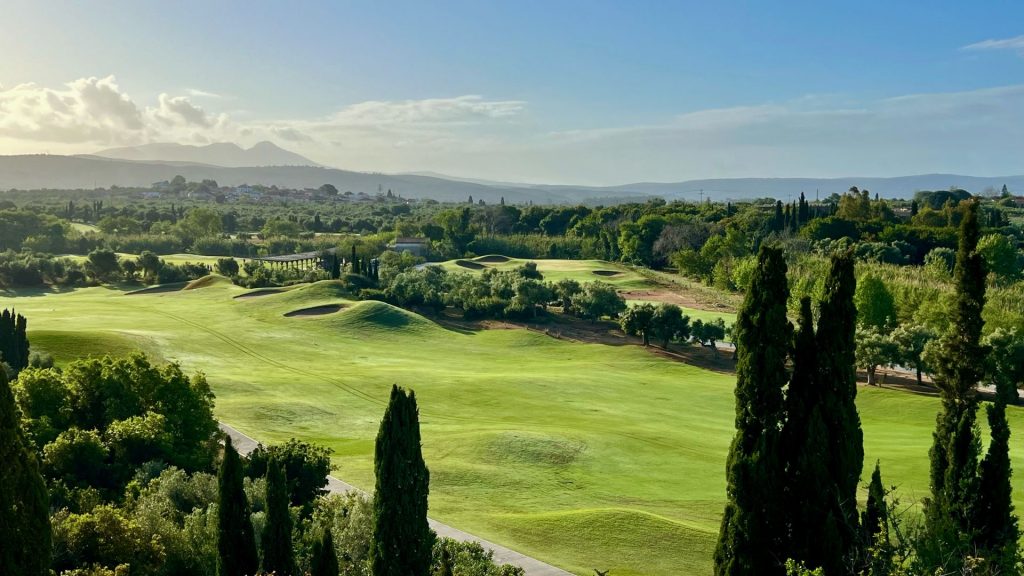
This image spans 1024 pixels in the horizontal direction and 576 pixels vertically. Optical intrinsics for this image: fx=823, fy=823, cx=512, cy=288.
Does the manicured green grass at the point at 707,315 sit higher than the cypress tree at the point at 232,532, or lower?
lower

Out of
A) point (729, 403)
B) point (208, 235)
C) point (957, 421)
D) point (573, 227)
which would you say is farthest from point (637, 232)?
point (957, 421)

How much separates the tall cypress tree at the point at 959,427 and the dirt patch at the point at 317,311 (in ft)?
199

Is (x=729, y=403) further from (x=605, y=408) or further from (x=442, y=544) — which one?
(x=442, y=544)

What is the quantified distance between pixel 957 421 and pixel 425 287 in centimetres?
6698

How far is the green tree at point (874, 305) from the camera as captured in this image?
69.6m

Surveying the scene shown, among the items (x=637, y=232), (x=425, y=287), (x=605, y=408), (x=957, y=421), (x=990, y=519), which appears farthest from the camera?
(x=637, y=232)

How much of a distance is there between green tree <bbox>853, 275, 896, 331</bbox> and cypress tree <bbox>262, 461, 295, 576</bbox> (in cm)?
6056

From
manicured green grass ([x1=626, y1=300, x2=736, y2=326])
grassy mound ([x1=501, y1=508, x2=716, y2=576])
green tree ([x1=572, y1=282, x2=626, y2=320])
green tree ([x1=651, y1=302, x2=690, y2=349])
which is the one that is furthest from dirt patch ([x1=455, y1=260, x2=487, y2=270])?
grassy mound ([x1=501, y1=508, x2=716, y2=576])

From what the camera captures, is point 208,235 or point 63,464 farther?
point 208,235

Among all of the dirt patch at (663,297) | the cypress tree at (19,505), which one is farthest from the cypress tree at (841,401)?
the dirt patch at (663,297)

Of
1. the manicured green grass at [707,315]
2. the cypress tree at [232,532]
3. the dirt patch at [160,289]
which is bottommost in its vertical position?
the dirt patch at [160,289]

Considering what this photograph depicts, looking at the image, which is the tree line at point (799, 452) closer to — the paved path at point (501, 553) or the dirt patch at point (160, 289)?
the paved path at point (501, 553)

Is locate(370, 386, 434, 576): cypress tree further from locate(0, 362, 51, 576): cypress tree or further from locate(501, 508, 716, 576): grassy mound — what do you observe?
locate(501, 508, 716, 576): grassy mound

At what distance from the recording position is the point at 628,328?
71062 millimetres
